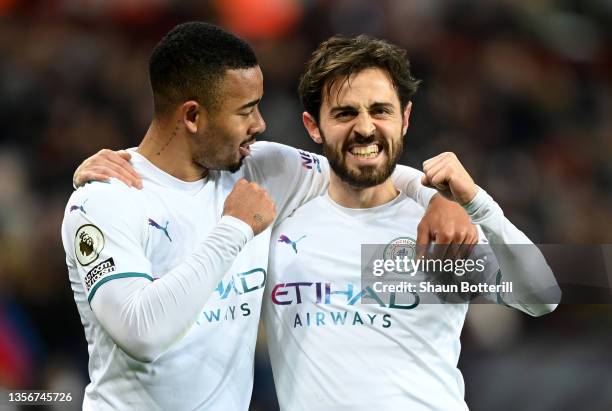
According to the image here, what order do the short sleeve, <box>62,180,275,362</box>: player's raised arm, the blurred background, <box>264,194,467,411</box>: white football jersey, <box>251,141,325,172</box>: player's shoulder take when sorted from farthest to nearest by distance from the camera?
1. the blurred background
2. <box>251,141,325,172</box>: player's shoulder
3. <box>264,194,467,411</box>: white football jersey
4. the short sleeve
5. <box>62,180,275,362</box>: player's raised arm

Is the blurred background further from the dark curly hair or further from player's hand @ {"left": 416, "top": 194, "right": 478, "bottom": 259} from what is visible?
the dark curly hair

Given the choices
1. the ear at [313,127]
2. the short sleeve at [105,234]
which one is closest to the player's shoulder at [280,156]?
the ear at [313,127]

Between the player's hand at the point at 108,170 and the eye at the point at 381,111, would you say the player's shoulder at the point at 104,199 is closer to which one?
the player's hand at the point at 108,170

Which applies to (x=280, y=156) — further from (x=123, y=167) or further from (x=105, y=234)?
(x=105, y=234)

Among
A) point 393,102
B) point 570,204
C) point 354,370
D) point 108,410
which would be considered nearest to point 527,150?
point 570,204

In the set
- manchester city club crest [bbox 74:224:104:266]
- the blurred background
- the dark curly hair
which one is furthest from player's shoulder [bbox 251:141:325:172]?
the blurred background

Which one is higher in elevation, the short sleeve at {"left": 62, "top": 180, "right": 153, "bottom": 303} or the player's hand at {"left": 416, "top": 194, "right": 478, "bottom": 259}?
the player's hand at {"left": 416, "top": 194, "right": 478, "bottom": 259}

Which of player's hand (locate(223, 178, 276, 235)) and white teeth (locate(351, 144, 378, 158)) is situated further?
white teeth (locate(351, 144, 378, 158))

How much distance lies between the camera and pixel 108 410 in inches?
112

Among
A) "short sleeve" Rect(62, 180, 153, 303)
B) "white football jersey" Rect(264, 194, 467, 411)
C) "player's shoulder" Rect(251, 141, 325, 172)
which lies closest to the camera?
"short sleeve" Rect(62, 180, 153, 303)

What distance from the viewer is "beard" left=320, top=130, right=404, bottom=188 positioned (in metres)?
2.92

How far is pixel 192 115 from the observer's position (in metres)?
2.96

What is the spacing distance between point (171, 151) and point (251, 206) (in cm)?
42

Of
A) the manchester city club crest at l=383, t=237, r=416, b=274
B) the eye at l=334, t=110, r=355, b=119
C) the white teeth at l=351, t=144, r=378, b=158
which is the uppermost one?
the eye at l=334, t=110, r=355, b=119
